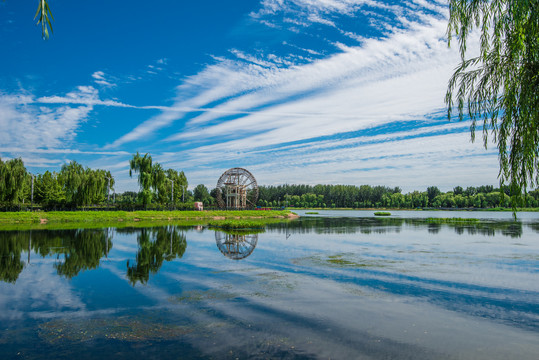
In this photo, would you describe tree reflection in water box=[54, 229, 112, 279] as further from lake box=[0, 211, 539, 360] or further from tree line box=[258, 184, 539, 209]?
tree line box=[258, 184, 539, 209]

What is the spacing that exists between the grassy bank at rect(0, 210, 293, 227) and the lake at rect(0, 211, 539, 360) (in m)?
27.0

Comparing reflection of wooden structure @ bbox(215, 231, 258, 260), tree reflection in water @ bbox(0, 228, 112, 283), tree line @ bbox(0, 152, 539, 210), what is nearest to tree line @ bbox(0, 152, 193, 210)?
tree line @ bbox(0, 152, 539, 210)

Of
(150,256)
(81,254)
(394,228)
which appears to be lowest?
(394,228)

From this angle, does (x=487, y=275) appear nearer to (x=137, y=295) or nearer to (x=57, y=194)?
(x=137, y=295)

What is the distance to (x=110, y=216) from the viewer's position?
49.2 m

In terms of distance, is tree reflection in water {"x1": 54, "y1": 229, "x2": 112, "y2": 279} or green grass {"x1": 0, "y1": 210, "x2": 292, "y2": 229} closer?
tree reflection in water {"x1": 54, "y1": 229, "x2": 112, "y2": 279}

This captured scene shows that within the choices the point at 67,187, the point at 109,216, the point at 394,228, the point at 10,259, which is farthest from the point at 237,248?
the point at 67,187

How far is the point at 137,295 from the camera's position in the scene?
35.3ft

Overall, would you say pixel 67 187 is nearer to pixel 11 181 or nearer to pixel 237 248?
pixel 11 181

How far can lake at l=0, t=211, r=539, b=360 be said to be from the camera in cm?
701

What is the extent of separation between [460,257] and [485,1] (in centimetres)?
1450

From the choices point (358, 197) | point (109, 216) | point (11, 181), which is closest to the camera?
point (11, 181)

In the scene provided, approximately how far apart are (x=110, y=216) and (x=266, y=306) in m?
44.9

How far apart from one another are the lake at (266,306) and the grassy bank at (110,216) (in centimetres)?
2695
